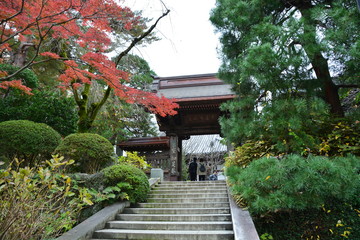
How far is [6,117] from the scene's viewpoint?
740cm

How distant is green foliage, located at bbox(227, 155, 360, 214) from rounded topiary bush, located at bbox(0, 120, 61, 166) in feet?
17.6

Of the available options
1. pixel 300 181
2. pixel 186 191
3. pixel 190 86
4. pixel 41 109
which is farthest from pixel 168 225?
pixel 190 86

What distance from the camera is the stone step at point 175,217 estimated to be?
4.73 metres

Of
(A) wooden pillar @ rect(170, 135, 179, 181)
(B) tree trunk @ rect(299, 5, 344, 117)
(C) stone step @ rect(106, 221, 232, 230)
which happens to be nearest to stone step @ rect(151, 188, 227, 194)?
(C) stone step @ rect(106, 221, 232, 230)

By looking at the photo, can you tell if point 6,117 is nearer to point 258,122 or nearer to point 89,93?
point 89,93

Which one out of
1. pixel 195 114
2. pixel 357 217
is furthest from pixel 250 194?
pixel 195 114


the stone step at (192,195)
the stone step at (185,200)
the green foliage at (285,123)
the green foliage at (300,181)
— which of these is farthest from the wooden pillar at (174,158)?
the green foliage at (300,181)

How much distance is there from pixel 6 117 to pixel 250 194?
23.3 ft

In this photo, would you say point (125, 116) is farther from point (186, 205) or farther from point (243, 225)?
point (243, 225)

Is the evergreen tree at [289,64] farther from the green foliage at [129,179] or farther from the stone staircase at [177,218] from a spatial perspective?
the green foliage at [129,179]

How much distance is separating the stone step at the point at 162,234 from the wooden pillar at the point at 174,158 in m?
6.65

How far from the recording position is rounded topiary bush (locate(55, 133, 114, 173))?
21.1 feet

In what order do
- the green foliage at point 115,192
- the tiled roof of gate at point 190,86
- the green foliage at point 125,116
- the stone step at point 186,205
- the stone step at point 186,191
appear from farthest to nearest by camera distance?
the tiled roof of gate at point 190,86 → the green foliage at point 125,116 → the stone step at point 186,191 → the stone step at point 186,205 → the green foliage at point 115,192

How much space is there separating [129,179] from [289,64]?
12.9ft
